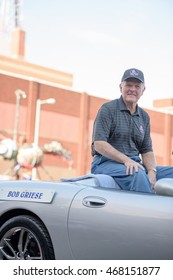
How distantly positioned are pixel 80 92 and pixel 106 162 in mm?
38648

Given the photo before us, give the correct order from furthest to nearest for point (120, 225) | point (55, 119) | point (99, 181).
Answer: point (55, 119) → point (99, 181) → point (120, 225)

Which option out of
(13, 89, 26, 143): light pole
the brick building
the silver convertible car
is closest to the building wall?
the brick building

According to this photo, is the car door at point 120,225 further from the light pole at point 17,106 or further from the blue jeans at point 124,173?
the light pole at point 17,106

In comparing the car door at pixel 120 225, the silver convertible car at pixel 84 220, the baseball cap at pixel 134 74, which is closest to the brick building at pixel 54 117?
the baseball cap at pixel 134 74

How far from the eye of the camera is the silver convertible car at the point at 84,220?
294 centimetres

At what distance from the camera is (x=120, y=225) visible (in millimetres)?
3039

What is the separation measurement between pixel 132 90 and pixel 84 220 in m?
1.25

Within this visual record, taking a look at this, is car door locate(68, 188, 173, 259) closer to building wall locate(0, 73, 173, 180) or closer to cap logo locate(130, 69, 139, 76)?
cap logo locate(130, 69, 139, 76)

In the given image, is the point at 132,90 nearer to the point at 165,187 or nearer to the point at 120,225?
the point at 165,187

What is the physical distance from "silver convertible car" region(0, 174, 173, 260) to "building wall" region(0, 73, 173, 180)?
109 feet

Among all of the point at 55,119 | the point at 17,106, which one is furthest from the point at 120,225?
the point at 55,119

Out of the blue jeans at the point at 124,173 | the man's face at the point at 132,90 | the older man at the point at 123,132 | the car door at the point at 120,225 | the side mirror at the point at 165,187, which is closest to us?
the car door at the point at 120,225

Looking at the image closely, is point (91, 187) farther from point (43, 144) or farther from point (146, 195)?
point (43, 144)

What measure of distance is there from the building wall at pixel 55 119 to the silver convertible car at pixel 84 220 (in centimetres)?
3322
